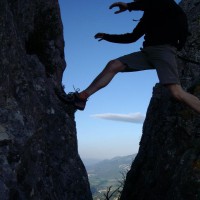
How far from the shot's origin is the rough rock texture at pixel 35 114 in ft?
22.3

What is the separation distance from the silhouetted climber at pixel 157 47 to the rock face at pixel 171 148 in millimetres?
1298

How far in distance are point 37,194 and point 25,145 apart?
3.45 ft

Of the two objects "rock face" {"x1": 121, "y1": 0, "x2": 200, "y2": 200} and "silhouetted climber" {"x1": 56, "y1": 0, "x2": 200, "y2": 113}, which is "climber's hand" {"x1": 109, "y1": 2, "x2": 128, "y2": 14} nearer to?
"silhouetted climber" {"x1": 56, "y1": 0, "x2": 200, "y2": 113}

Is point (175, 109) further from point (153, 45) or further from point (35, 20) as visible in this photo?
point (35, 20)

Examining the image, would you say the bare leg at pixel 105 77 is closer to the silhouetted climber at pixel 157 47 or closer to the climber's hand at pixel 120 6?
the silhouetted climber at pixel 157 47

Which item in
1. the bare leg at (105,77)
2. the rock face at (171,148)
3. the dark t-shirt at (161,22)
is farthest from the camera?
the rock face at (171,148)

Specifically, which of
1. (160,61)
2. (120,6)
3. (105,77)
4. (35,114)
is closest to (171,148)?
(160,61)

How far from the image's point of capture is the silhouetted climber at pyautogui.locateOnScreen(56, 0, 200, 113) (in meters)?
8.20

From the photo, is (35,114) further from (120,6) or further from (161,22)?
(161,22)

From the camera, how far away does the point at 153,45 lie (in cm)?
857

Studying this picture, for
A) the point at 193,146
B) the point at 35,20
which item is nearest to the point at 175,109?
the point at 193,146

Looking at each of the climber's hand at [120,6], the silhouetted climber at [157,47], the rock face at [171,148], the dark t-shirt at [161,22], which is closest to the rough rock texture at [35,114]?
the silhouetted climber at [157,47]

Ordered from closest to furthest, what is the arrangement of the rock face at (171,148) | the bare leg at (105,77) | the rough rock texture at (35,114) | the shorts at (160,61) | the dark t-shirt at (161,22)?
1. the rough rock texture at (35,114)
2. the dark t-shirt at (161,22)
3. the shorts at (160,61)
4. the bare leg at (105,77)
5. the rock face at (171,148)

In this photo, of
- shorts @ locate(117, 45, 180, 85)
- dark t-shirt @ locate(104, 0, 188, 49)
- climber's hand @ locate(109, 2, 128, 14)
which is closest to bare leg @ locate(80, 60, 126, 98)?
shorts @ locate(117, 45, 180, 85)
